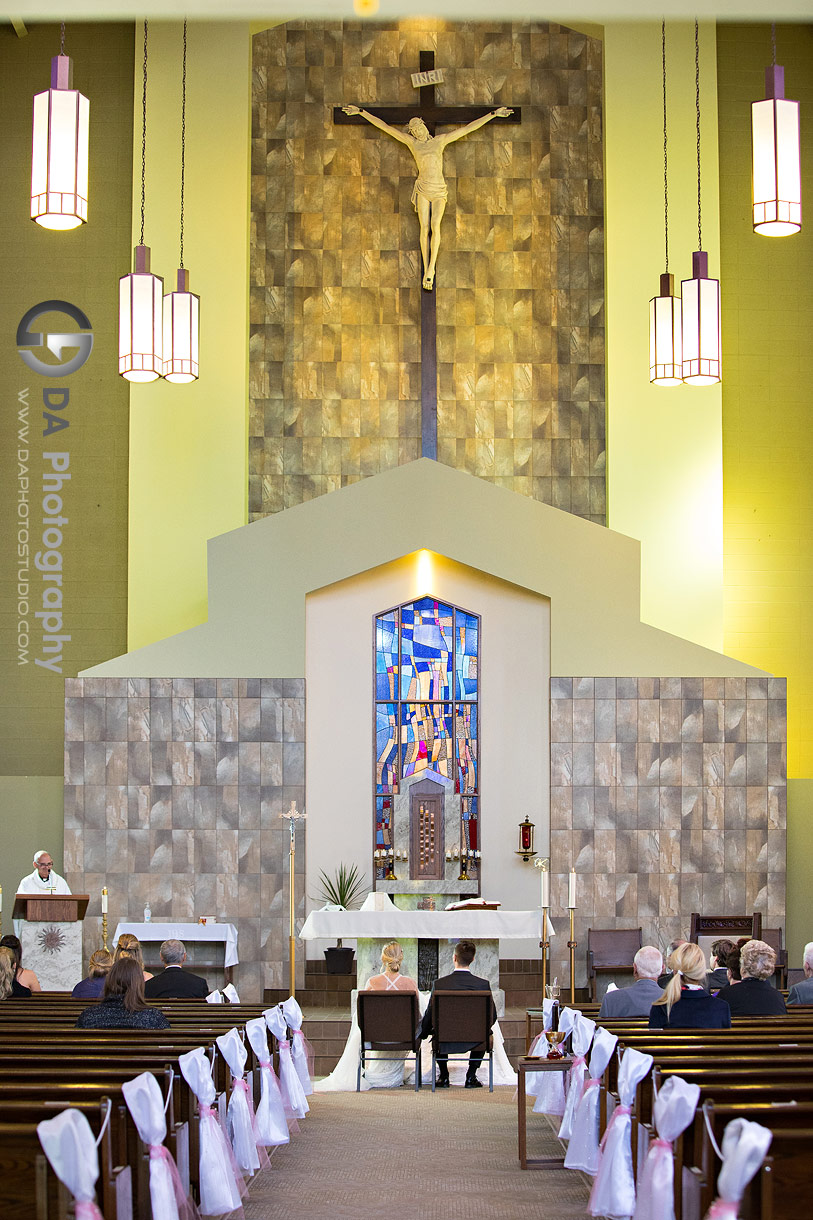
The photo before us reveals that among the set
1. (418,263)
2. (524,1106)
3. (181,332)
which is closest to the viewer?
(524,1106)

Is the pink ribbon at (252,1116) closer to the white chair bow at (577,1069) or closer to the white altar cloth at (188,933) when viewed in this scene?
the white chair bow at (577,1069)

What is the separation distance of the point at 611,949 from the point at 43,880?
4557 mm

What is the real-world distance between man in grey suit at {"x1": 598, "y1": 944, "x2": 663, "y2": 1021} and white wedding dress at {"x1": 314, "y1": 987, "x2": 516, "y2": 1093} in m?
1.74

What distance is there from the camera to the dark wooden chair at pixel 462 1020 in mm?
8312

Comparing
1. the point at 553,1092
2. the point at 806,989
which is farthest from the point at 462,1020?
the point at 806,989

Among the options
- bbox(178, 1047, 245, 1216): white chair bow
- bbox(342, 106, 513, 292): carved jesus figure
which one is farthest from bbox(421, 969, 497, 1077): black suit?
bbox(342, 106, 513, 292): carved jesus figure

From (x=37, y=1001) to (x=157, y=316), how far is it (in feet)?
15.4

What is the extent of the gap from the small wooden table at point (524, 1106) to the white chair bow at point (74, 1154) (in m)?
3.02

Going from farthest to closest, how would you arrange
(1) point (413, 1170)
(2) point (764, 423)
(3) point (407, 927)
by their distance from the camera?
(2) point (764, 423)
(3) point (407, 927)
(1) point (413, 1170)

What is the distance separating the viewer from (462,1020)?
837cm

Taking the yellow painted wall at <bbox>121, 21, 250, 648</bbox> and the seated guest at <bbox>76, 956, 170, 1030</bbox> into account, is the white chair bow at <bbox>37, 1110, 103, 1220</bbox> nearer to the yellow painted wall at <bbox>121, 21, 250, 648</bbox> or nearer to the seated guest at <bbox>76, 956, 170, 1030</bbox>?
the seated guest at <bbox>76, 956, 170, 1030</bbox>

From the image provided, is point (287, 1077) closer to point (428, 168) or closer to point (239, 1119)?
point (239, 1119)

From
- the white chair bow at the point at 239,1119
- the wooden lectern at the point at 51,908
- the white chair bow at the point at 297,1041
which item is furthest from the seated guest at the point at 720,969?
the wooden lectern at the point at 51,908

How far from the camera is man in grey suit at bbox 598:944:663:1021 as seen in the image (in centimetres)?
710
